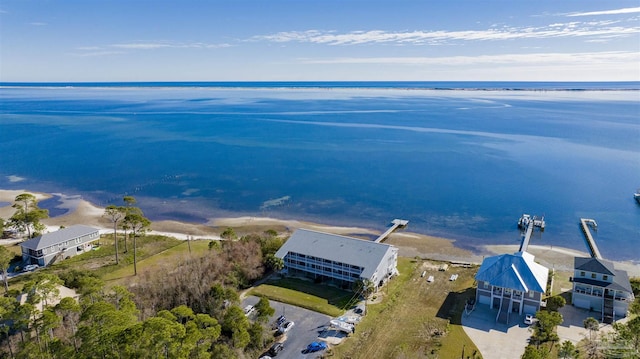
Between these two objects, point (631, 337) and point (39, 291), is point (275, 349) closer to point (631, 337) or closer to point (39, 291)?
point (39, 291)

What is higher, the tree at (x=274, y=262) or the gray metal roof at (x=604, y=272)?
the gray metal roof at (x=604, y=272)

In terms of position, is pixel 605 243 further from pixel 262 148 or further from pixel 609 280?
pixel 262 148

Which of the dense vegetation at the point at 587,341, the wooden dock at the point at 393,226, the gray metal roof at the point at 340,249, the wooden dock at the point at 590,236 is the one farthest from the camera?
the wooden dock at the point at 393,226

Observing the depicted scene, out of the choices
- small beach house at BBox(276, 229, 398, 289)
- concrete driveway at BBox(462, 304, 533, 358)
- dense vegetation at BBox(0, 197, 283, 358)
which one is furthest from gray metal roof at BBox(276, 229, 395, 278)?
concrete driveway at BBox(462, 304, 533, 358)

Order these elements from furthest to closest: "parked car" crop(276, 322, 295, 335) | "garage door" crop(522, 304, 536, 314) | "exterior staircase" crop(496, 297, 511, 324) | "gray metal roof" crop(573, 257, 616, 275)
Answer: "gray metal roof" crop(573, 257, 616, 275)
"garage door" crop(522, 304, 536, 314)
"exterior staircase" crop(496, 297, 511, 324)
"parked car" crop(276, 322, 295, 335)

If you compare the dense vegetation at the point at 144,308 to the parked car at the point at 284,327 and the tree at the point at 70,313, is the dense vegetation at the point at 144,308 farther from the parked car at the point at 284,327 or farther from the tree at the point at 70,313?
the parked car at the point at 284,327

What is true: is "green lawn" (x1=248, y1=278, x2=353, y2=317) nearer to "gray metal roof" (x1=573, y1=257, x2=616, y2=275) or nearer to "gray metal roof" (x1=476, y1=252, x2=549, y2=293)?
"gray metal roof" (x1=476, y1=252, x2=549, y2=293)

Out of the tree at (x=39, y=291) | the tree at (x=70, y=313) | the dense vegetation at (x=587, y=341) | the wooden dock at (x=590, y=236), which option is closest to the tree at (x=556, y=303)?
the dense vegetation at (x=587, y=341)
